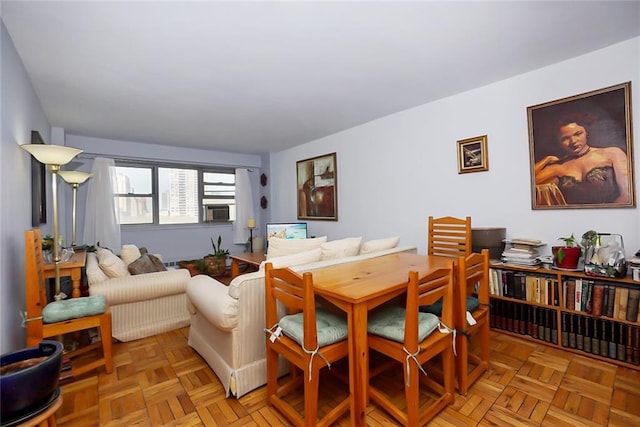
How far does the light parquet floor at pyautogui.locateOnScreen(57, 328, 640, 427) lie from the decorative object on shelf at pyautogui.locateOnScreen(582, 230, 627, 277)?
2.10 ft

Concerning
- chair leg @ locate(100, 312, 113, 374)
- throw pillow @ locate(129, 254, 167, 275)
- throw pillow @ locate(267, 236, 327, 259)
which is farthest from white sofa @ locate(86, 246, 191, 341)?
throw pillow @ locate(267, 236, 327, 259)

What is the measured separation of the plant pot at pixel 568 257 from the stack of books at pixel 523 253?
17 cm

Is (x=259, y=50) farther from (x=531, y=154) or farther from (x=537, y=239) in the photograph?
(x=537, y=239)

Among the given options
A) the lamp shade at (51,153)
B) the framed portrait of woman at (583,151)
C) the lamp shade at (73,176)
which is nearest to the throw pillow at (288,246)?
the lamp shade at (51,153)

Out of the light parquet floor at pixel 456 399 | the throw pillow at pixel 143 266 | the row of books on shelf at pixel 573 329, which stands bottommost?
the light parquet floor at pixel 456 399

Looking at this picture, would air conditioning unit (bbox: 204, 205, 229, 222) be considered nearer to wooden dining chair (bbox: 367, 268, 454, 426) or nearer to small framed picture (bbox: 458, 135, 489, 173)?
small framed picture (bbox: 458, 135, 489, 173)

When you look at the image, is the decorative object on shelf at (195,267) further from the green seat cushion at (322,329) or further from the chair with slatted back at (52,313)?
the green seat cushion at (322,329)

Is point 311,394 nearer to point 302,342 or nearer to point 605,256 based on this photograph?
point 302,342

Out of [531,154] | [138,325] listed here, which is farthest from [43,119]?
[531,154]

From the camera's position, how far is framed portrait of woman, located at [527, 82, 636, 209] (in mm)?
2139

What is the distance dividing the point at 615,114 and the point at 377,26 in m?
1.88

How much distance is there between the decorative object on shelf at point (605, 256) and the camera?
202 cm

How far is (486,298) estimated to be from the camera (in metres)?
1.95

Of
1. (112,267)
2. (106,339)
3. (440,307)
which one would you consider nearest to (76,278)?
(112,267)
